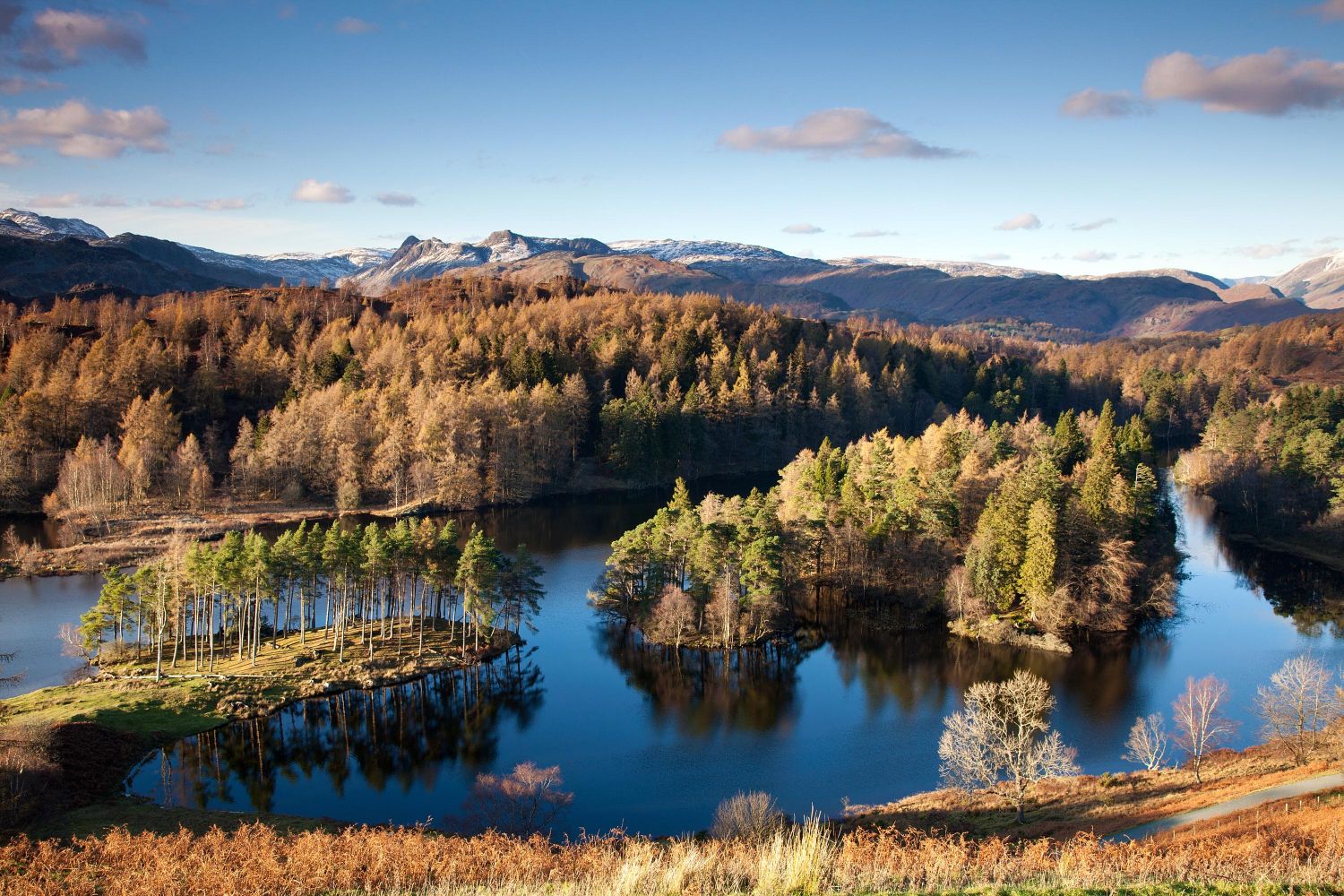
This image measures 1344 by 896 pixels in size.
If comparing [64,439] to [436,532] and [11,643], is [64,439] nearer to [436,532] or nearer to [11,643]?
[11,643]

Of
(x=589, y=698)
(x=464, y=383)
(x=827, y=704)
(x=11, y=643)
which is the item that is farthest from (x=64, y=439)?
(x=827, y=704)

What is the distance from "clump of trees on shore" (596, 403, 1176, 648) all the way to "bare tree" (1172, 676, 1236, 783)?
39.9ft

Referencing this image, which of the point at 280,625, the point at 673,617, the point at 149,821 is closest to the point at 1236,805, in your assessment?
the point at 673,617

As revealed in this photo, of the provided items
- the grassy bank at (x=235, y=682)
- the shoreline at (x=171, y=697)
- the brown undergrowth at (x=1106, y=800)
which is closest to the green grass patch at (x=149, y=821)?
the shoreline at (x=171, y=697)

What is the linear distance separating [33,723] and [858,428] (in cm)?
11421

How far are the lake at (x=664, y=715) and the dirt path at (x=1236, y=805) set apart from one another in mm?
9093

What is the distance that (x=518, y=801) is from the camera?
3112 centimetres

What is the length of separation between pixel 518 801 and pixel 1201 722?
28.0 meters

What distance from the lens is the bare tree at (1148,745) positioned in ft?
116

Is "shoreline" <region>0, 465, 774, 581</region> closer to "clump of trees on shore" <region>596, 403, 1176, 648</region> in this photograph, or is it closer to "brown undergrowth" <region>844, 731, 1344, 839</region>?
"clump of trees on shore" <region>596, 403, 1176, 648</region>

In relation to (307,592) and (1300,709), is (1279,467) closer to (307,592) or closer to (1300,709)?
(1300,709)

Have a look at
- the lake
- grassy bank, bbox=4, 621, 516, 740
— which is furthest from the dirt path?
grassy bank, bbox=4, 621, 516, 740

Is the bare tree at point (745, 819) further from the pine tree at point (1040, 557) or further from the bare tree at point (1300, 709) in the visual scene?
the pine tree at point (1040, 557)

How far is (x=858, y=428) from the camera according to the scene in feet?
436
